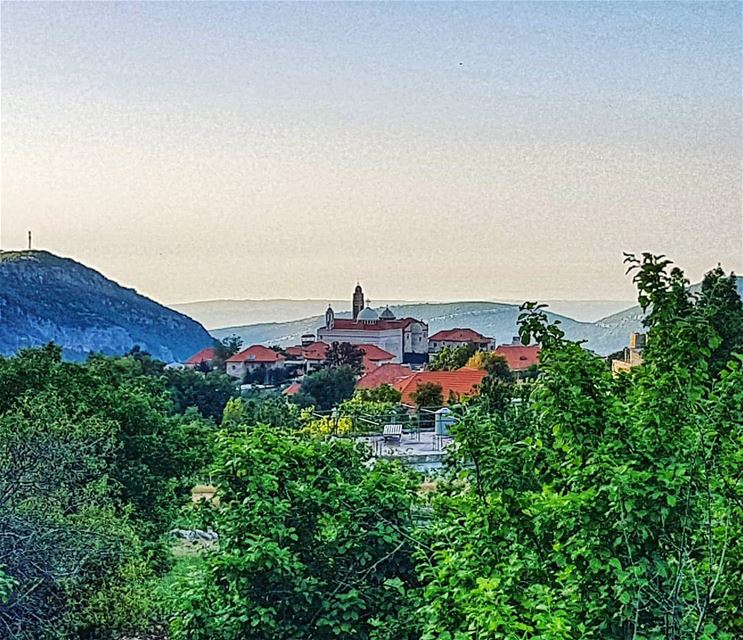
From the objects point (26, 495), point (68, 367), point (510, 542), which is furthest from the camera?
point (68, 367)

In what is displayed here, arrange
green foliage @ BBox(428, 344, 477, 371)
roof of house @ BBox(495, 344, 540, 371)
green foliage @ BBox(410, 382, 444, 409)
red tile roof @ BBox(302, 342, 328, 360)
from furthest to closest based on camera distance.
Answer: red tile roof @ BBox(302, 342, 328, 360) < green foliage @ BBox(428, 344, 477, 371) < roof of house @ BBox(495, 344, 540, 371) < green foliage @ BBox(410, 382, 444, 409)

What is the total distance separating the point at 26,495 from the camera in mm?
5102

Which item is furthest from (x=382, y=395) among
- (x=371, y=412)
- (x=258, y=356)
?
(x=258, y=356)

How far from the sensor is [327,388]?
24.8m

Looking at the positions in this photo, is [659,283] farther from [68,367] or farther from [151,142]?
[151,142]

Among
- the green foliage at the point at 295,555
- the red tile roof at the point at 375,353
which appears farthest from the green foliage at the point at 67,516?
the red tile roof at the point at 375,353

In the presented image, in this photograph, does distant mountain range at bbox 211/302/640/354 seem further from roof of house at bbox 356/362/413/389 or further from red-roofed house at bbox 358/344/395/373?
roof of house at bbox 356/362/413/389

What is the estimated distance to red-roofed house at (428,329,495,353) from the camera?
4203cm

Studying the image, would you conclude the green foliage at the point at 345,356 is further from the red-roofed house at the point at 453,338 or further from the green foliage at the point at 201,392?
the green foliage at the point at 201,392

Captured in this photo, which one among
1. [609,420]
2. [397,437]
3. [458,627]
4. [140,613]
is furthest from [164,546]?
[397,437]

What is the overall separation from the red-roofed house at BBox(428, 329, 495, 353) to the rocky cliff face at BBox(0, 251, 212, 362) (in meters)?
14.4

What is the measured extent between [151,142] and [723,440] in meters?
9.50

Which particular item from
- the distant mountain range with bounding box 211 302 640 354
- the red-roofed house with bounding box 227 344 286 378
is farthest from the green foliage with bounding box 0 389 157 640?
the distant mountain range with bounding box 211 302 640 354

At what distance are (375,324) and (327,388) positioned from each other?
20.6m
